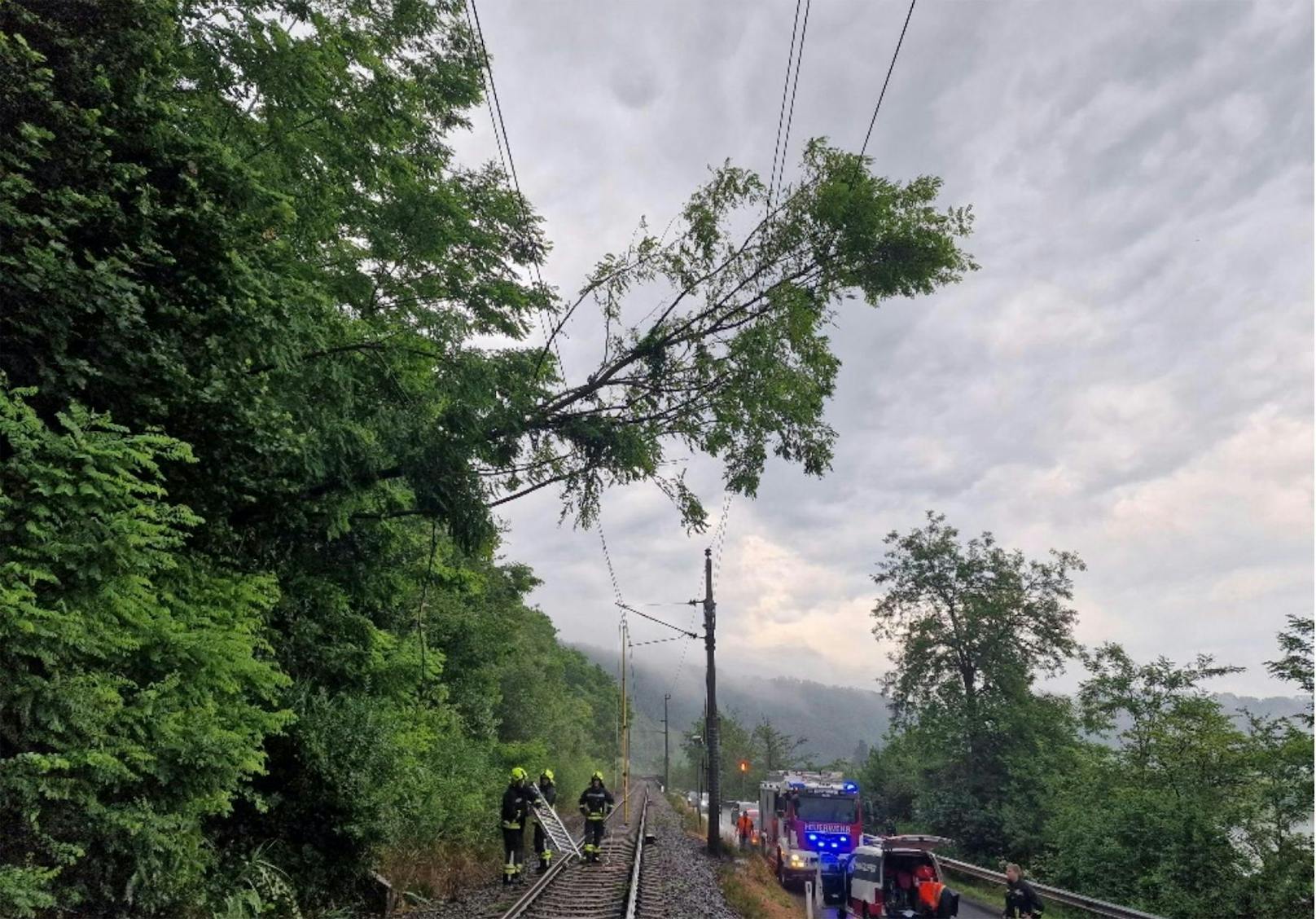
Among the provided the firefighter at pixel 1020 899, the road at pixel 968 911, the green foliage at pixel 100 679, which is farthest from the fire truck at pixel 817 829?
the green foliage at pixel 100 679

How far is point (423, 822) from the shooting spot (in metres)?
13.1

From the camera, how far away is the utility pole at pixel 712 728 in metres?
23.5

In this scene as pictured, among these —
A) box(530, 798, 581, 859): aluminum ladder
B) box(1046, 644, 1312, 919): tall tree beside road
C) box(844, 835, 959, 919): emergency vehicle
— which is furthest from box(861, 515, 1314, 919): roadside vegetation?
box(530, 798, 581, 859): aluminum ladder

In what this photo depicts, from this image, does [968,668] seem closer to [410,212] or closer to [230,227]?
[410,212]

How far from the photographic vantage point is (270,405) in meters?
7.84

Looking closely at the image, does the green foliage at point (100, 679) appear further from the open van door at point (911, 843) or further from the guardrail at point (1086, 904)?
the guardrail at point (1086, 904)

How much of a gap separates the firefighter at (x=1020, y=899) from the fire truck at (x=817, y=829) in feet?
36.3

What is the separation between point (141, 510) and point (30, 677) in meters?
1.34

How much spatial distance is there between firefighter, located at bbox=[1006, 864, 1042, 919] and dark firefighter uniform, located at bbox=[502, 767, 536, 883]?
327 inches

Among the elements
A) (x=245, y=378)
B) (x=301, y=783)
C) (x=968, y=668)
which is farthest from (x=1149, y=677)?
(x=245, y=378)

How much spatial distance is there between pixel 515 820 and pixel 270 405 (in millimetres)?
9962

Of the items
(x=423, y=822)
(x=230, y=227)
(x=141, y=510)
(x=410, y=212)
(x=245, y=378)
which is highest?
(x=410, y=212)

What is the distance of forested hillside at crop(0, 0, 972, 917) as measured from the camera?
5.86m

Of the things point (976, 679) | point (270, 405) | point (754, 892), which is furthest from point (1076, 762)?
point (270, 405)
